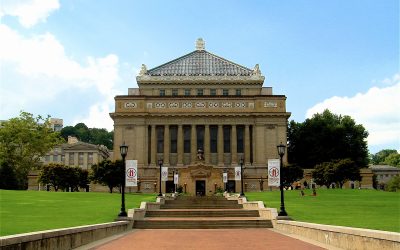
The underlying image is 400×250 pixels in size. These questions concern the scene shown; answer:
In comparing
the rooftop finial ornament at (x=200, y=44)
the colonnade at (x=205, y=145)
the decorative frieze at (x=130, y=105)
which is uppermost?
the rooftop finial ornament at (x=200, y=44)

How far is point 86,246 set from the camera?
19.2 meters

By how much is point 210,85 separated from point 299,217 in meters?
79.8

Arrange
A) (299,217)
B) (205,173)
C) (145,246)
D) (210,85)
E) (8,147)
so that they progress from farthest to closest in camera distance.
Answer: (210,85) → (8,147) → (205,173) → (299,217) → (145,246)

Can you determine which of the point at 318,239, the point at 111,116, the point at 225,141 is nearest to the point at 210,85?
the point at 225,141

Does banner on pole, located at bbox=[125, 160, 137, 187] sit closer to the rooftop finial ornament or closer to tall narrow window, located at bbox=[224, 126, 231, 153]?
tall narrow window, located at bbox=[224, 126, 231, 153]

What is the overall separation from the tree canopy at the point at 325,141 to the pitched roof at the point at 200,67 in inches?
833

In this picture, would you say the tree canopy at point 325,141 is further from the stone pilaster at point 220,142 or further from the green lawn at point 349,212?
the green lawn at point 349,212

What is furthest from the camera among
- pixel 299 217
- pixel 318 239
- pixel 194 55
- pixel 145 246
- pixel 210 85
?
pixel 194 55

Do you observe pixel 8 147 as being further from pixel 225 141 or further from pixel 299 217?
pixel 299 217

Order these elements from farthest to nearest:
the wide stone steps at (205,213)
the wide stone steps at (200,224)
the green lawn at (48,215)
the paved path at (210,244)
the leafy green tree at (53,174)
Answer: the leafy green tree at (53,174) < the wide stone steps at (205,213) < the wide stone steps at (200,224) < the green lawn at (48,215) < the paved path at (210,244)

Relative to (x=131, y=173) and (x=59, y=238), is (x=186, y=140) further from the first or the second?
(x=59, y=238)

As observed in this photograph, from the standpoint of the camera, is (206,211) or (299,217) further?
(206,211)

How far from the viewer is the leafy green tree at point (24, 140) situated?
9894cm

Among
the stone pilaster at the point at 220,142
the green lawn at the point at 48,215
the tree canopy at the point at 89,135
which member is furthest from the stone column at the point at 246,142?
the tree canopy at the point at 89,135
